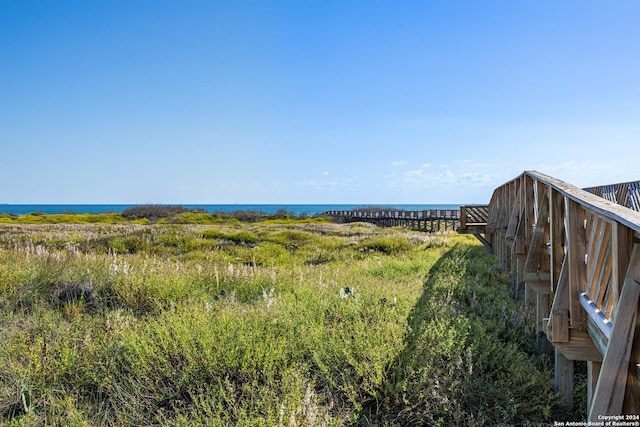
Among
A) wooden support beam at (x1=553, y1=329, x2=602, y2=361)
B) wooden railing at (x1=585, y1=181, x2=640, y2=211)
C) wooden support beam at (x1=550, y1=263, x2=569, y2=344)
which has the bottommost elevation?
wooden support beam at (x1=553, y1=329, x2=602, y2=361)

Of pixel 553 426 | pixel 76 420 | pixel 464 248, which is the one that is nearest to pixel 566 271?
pixel 553 426

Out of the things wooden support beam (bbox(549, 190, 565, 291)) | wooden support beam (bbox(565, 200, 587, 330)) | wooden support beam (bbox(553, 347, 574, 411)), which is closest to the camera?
wooden support beam (bbox(565, 200, 587, 330))

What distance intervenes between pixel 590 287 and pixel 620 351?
113 centimetres

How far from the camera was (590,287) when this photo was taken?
11.6 ft

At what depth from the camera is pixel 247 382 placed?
4.06 m

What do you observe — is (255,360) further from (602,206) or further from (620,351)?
(602,206)

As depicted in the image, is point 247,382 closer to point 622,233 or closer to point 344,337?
point 344,337

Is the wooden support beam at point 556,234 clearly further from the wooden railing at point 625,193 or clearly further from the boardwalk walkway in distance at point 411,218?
the boardwalk walkway in distance at point 411,218

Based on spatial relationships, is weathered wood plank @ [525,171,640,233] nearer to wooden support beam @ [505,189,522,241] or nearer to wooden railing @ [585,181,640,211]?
wooden support beam @ [505,189,522,241]

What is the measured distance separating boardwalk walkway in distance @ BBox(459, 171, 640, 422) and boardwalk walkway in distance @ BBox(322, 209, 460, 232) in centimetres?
2833

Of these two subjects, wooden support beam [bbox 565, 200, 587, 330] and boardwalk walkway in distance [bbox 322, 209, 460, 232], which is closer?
wooden support beam [bbox 565, 200, 587, 330]

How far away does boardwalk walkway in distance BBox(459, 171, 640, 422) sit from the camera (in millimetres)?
→ 2516

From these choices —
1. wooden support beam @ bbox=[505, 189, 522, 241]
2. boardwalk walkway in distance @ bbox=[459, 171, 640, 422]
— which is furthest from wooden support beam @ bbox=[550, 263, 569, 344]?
wooden support beam @ bbox=[505, 189, 522, 241]

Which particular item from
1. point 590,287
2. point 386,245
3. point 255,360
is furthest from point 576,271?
point 386,245
